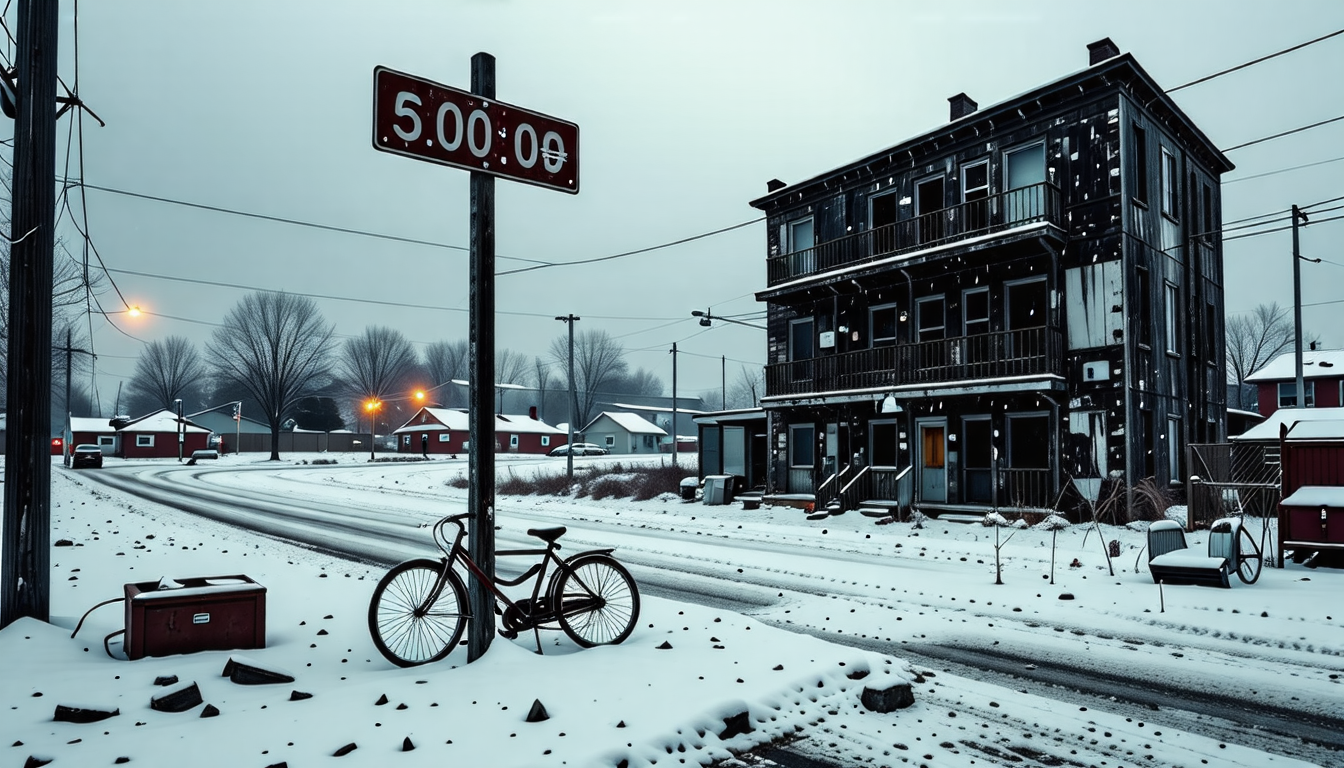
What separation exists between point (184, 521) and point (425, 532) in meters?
5.63

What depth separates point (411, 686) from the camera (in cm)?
518

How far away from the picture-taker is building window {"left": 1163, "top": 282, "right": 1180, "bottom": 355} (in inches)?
788

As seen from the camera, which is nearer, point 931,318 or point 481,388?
point 481,388

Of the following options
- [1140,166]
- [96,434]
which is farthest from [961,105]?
[96,434]

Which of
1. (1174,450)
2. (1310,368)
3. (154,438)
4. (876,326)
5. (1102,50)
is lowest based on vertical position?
(154,438)

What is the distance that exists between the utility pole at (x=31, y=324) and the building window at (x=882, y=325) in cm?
1927

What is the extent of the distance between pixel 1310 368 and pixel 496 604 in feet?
142

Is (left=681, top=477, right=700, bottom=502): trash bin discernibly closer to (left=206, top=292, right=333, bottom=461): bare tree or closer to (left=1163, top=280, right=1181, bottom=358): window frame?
(left=1163, top=280, right=1181, bottom=358): window frame

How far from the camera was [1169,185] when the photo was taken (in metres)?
20.5

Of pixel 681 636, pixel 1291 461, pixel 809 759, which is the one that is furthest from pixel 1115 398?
pixel 809 759

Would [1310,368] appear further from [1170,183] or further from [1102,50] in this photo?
[1102,50]

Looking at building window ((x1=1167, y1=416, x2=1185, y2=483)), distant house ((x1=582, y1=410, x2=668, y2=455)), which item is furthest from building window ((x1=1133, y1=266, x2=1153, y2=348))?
distant house ((x1=582, y1=410, x2=668, y2=455))

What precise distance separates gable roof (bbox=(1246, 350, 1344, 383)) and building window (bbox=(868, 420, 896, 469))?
24.5 meters

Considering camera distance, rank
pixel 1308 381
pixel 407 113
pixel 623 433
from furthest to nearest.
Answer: pixel 623 433 < pixel 1308 381 < pixel 407 113
